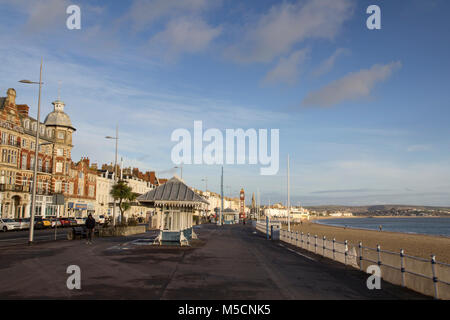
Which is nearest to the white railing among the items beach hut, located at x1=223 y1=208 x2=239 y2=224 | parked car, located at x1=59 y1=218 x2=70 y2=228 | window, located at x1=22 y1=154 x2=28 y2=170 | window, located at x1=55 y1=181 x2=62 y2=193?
parked car, located at x1=59 y1=218 x2=70 y2=228

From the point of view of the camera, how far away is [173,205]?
23297mm

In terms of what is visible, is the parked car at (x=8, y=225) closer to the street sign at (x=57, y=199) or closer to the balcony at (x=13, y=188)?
the balcony at (x=13, y=188)

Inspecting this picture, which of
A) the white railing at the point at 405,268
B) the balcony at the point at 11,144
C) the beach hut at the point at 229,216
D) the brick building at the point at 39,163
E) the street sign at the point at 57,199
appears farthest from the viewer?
the beach hut at the point at 229,216

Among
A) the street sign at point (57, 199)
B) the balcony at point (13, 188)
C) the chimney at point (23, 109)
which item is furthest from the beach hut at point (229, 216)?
the street sign at point (57, 199)

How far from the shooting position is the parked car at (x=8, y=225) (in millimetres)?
41750

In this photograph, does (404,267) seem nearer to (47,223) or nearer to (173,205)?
(173,205)

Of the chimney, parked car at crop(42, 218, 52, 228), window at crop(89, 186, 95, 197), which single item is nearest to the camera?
parked car at crop(42, 218, 52, 228)

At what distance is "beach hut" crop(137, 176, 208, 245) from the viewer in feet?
75.8

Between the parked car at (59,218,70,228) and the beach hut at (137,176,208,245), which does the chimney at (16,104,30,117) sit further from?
the beach hut at (137,176,208,245)

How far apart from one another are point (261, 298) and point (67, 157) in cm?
6814

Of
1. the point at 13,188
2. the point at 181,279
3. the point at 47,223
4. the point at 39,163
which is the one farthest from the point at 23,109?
the point at 181,279

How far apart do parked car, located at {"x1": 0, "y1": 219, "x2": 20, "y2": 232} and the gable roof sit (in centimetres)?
2665
